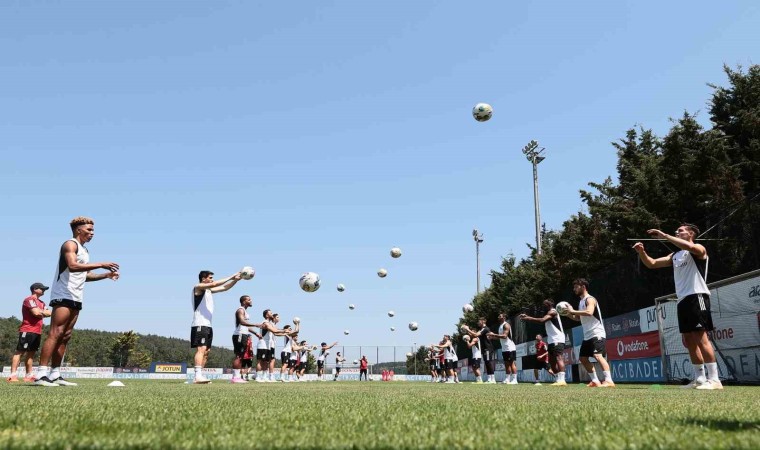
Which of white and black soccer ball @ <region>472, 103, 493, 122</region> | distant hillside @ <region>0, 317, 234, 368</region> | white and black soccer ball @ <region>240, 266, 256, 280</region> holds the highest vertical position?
white and black soccer ball @ <region>472, 103, 493, 122</region>

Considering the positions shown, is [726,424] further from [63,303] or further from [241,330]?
[241,330]

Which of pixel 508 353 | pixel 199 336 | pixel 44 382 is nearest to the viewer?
pixel 44 382

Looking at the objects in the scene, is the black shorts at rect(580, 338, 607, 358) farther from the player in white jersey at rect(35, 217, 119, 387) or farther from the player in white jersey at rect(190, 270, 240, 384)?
the player in white jersey at rect(35, 217, 119, 387)

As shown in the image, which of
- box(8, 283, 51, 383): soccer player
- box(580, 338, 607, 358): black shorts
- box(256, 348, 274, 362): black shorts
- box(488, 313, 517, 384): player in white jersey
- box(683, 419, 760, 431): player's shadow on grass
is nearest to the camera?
box(683, 419, 760, 431): player's shadow on grass

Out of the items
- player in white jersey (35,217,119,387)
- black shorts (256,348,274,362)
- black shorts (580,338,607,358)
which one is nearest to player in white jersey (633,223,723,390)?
black shorts (580,338,607,358)

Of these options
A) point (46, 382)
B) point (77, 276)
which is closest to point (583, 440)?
point (77, 276)

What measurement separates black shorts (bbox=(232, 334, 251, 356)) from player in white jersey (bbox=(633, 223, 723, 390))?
1062cm

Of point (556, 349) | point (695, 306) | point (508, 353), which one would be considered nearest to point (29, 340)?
point (695, 306)

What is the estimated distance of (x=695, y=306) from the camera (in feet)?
22.5

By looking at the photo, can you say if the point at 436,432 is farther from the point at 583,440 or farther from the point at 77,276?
the point at 77,276

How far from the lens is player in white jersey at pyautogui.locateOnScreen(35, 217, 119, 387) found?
6621 mm

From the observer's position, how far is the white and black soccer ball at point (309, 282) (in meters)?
16.3

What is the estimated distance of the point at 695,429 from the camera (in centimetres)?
254

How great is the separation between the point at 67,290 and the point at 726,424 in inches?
282
